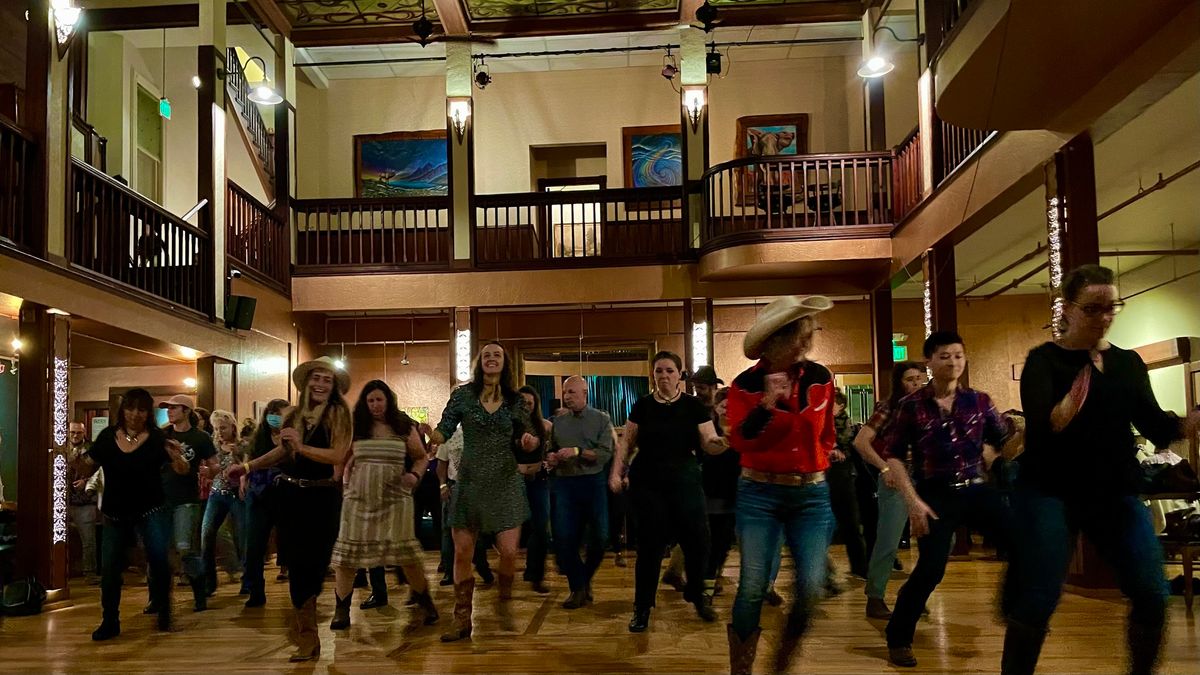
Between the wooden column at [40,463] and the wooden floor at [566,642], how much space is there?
0.60 metres

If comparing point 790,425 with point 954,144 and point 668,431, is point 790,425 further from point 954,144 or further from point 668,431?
point 954,144

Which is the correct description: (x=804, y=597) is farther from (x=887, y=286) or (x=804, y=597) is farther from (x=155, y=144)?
(x=155, y=144)

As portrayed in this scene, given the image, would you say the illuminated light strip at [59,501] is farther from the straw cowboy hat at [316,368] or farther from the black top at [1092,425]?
the black top at [1092,425]

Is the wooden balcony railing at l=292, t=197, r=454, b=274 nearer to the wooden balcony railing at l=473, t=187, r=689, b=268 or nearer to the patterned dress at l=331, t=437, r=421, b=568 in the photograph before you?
the wooden balcony railing at l=473, t=187, r=689, b=268

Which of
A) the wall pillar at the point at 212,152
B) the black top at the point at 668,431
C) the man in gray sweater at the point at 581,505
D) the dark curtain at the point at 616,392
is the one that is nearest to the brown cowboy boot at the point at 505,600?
the man in gray sweater at the point at 581,505

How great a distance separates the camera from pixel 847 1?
13594mm

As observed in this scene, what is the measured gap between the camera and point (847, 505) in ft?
23.2

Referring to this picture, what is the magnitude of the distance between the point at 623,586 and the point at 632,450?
258cm

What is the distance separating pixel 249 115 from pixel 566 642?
9.81 meters

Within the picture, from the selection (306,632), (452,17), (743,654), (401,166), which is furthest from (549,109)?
(743,654)

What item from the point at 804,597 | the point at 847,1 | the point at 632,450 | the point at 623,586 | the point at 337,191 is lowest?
the point at 623,586

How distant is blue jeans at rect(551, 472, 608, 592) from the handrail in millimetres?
4787

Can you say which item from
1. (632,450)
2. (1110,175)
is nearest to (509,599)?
(632,450)

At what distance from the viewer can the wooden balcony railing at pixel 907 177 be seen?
430 inches
